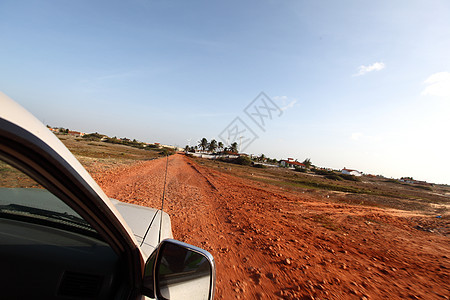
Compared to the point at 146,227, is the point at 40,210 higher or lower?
higher

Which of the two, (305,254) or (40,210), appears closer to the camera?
(40,210)

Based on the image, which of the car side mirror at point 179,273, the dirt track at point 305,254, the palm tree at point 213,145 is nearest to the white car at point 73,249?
the car side mirror at point 179,273

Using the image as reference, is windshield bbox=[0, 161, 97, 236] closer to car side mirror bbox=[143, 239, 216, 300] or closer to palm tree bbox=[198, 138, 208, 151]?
car side mirror bbox=[143, 239, 216, 300]

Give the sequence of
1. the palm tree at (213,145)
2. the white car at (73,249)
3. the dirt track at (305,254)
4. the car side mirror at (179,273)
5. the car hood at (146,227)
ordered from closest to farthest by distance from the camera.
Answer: the white car at (73,249)
the car side mirror at (179,273)
the car hood at (146,227)
the dirt track at (305,254)
the palm tree at (213,145)

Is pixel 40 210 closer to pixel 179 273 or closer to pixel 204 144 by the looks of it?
pixel 179 273

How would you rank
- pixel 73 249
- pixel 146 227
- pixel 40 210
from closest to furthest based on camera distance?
pixel 73 249 < pixel 40 210 < pixel 146 227

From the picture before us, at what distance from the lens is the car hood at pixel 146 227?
1604 mm

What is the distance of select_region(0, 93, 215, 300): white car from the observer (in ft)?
2.75

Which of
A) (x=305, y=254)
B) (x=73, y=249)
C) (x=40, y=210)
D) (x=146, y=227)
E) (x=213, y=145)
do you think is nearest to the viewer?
(x=73, y=249)

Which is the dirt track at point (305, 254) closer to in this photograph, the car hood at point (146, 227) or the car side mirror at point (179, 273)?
the car hood at point (146, 227)

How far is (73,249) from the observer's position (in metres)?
1.28

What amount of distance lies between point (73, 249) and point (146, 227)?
72 centimetres

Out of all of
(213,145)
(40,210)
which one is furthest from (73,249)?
(213,145)

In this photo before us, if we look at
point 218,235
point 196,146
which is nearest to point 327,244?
point 218,235
